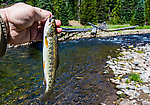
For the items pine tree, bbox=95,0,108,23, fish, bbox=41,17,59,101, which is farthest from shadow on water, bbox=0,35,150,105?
pine tree, bbox=95,0,108,23

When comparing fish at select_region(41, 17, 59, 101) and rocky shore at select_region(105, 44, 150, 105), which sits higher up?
fish at select_region(41, 17, 59, 101)

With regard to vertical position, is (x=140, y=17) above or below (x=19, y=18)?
below

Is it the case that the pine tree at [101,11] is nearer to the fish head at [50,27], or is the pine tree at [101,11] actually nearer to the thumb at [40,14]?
the thumb at [40,14]

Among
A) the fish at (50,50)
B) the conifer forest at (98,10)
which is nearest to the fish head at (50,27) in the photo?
the fish at (50,50)

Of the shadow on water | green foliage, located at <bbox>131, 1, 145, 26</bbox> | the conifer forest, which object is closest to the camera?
the shadow on water

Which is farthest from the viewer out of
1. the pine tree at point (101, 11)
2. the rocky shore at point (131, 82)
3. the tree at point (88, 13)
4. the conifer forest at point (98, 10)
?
the pine tree at point (101, 11)

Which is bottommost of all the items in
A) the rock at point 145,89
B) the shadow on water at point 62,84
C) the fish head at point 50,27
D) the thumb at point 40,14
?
the shadow on water at point 62,84

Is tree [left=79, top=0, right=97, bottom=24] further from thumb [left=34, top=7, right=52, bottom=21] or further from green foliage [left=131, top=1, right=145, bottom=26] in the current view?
thumb [left=34, top=7, right=52, bottom=21]

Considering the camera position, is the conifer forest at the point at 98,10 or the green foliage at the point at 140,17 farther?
the conifer forest at the point at 98,10

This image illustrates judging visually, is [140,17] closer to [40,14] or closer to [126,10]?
[126,10]

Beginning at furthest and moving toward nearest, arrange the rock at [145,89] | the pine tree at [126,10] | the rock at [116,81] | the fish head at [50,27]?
1. the pine tree at [126,10]
2. the rock at [116,81]
3. the rock at [145,89]
4. the fish head at [50,27]

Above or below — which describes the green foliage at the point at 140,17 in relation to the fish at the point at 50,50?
below

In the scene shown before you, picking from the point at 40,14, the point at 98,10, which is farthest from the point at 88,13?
the point at 40,14

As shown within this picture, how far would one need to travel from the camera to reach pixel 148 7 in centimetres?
5184
